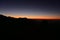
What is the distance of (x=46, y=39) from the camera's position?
18.5m

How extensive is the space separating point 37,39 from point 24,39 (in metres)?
2.73

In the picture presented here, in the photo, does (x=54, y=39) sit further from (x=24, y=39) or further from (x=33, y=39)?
(x=24, y=39)

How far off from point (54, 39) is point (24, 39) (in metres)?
6.32

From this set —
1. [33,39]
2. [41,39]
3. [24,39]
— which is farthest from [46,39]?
[24,39]

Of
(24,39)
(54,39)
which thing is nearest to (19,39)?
(24,39)

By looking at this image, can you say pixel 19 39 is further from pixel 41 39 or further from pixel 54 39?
pixel 54 39

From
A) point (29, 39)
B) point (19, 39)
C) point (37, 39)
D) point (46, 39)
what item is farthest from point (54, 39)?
point (19, 39)

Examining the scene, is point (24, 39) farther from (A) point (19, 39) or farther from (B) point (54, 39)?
(B) point (54, 39)

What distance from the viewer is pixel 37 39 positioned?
18547 millimetres

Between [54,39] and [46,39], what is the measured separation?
1718 mm

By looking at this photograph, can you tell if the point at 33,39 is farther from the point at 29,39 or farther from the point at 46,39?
the point at 46,39

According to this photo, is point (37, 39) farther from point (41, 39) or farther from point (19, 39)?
point (19, 39)

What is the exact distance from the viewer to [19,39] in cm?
1823

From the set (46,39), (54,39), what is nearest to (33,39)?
(46,39)
